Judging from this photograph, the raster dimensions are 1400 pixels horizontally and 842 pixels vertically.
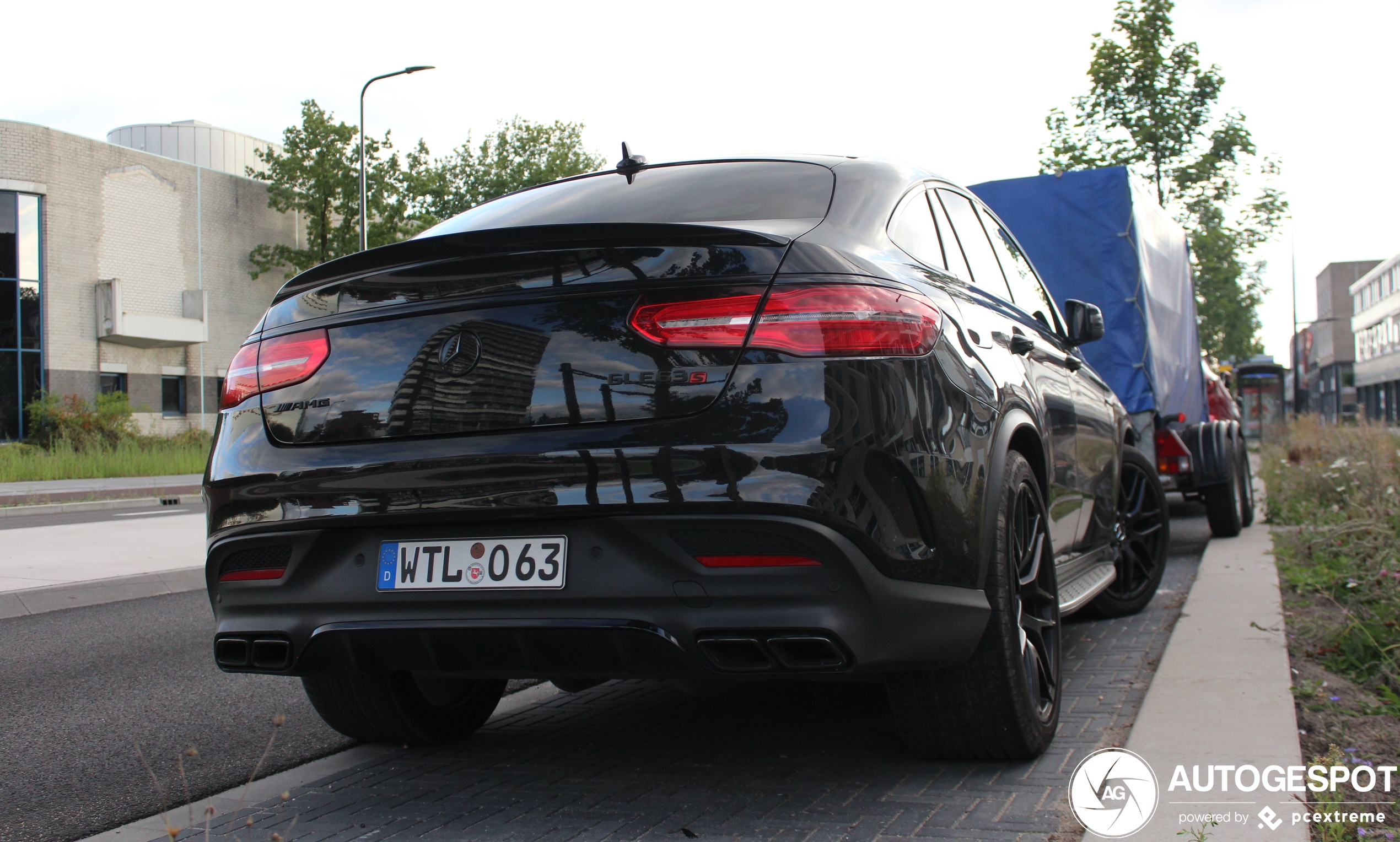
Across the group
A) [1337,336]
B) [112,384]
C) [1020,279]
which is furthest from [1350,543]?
[1337,336]

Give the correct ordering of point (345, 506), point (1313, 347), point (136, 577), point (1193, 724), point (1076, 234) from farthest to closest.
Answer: point (1313, 347) < point (1076, 234) < point (136, 577) < point (1193, 724) < point (345, 506)

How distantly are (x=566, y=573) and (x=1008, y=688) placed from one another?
1.21 metres

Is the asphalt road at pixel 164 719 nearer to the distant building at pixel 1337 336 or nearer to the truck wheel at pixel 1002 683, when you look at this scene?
the truck wheel at pixel 1002 683

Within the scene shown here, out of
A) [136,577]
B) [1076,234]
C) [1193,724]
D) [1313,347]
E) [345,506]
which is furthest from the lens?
[1313,347]

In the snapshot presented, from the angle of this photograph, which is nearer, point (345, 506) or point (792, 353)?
point (792, 353)

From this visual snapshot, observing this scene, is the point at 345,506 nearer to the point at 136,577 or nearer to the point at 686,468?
the point at 686,468

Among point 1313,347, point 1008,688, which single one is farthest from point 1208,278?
point 1313,347

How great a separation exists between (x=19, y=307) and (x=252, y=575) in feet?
113

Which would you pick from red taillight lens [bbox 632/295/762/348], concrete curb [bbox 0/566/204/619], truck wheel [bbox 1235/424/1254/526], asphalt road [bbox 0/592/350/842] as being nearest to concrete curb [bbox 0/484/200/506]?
concrete curb [bbox 0/566/204/619]

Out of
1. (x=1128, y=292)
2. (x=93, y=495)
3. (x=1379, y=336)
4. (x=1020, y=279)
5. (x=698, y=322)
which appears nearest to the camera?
(x=698, y=322)

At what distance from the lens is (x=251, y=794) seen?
3398 millimetres

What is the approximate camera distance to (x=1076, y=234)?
27.8ft

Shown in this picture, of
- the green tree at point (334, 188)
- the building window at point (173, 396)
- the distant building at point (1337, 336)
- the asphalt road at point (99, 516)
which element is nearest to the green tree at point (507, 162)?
the green tree at point (334, 188)

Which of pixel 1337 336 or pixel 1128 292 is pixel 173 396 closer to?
pixel 1128 292
